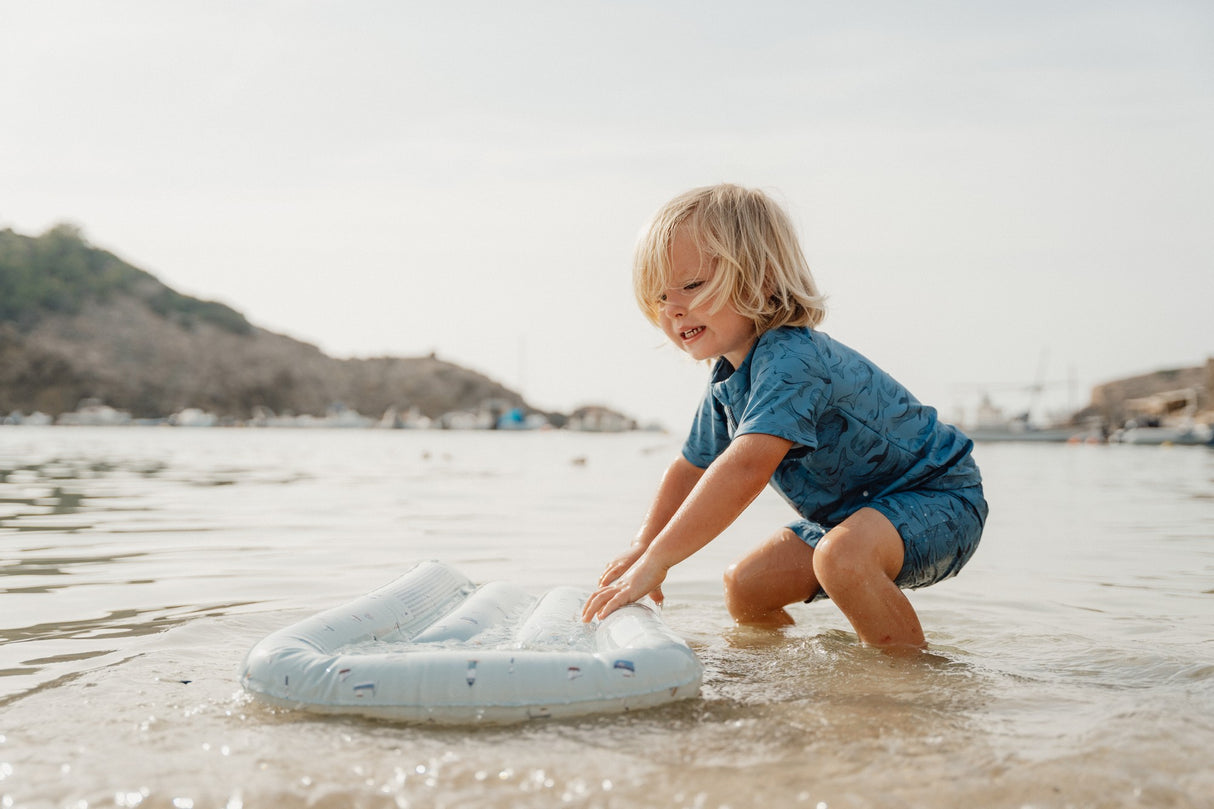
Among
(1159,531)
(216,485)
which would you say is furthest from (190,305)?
(1159,531)

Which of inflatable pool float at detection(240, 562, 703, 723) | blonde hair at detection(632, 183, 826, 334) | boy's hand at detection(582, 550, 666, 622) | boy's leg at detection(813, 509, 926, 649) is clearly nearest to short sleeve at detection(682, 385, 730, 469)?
blonde hair at detection(632, 183, 826, 334)

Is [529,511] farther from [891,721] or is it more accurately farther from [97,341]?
[97,341]

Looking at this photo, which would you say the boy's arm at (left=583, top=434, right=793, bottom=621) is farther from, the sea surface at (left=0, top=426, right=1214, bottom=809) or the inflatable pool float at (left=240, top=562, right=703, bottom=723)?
the sea surface at (left=0, top=426, right=1214, bottom=809)

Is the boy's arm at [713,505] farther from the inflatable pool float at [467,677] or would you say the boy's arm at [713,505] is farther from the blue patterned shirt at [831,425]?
the inflatable pool float at [467,677]

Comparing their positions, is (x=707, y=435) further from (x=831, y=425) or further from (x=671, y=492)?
(x=831, y=425)

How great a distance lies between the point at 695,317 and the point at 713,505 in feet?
A: 1.82

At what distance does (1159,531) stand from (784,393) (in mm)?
5626

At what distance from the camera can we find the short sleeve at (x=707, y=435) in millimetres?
3070

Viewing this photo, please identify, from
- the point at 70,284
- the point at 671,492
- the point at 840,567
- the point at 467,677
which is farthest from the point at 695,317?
the point at 70,284

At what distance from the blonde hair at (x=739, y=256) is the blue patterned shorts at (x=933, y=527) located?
1.93ft

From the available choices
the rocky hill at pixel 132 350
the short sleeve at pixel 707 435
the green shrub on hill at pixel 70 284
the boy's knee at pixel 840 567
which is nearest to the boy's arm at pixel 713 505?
the boy's knee at pixel 840 567

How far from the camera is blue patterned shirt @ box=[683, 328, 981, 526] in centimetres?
255

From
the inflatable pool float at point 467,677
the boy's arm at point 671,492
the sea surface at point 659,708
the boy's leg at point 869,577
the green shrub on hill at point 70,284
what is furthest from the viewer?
the green shrub on hill at point 70,284

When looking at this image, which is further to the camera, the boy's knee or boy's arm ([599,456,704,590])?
boy's arm ([599,456,704,590])
